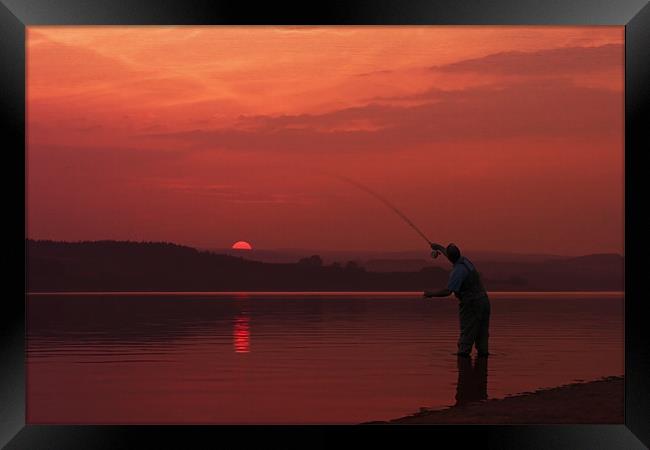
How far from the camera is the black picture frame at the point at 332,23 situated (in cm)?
743

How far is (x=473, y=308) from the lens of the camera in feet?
46.9

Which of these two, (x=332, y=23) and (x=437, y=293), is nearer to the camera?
(x=332, y=23)

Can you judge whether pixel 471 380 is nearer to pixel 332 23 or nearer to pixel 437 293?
pixel 437 293

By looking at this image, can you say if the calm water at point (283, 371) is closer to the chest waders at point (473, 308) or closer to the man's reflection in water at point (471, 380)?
the man's reflection in water at point (471, 380)

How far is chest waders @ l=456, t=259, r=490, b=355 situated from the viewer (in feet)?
46.9

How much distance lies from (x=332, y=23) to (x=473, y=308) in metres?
7.53

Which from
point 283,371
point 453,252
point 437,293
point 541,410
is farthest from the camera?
point 453,252

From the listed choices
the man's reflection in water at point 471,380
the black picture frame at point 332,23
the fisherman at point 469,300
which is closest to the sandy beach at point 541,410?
the man's reflection in water at point 471,380

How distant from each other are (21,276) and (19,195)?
568mm

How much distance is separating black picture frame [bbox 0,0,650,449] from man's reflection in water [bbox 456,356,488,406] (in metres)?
2.74

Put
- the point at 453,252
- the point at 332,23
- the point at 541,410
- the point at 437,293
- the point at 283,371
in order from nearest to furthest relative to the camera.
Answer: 1. the point at 332,23
2. the point at 541,410
3. the point at 437,293
4. the point at 283,371
5. the point at 453,252

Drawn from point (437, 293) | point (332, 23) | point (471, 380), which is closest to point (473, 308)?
point (437, 293)

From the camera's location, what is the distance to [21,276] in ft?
24.7

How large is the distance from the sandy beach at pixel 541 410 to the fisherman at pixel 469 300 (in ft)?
10.2
